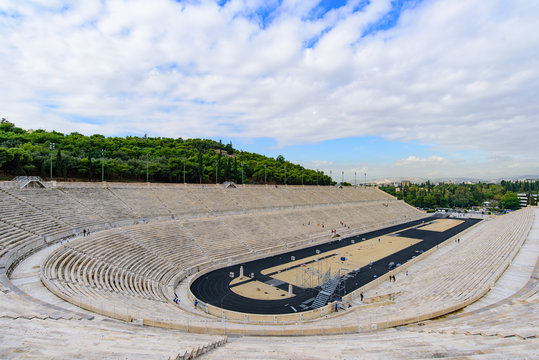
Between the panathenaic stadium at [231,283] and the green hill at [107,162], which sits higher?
the green hill at [107,162]

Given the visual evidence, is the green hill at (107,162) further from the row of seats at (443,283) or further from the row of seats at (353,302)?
the row of seats at (443,283)

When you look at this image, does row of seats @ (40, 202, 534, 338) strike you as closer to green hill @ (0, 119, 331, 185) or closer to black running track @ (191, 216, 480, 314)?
black running track @ (191, 216, 480, 314)

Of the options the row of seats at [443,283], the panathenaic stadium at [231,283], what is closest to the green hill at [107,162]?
the panathenaic stadium at [231,283]

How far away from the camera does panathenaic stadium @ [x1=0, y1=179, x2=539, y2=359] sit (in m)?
8.60

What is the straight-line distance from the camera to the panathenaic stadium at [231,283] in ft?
28.2

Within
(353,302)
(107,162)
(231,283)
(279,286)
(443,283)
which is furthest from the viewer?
(107,162)

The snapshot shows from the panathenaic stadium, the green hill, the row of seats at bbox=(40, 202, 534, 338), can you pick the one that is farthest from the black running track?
the green hill

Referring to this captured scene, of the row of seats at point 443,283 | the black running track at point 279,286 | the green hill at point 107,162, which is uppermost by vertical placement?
the green hill at point 107,162

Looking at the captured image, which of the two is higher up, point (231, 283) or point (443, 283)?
point (443, 283)

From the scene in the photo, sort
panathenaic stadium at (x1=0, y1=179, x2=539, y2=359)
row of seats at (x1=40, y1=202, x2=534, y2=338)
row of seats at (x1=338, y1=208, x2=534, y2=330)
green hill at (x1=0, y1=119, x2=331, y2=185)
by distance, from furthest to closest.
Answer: green hill at (x1=0, y1=119, x2=331, y2=185) → row of seats at (x1=338, y1=208, x2=534, y2=330) → row of seats at (x1=40, y1=202, x2=534, y2=338) → panathenaic stadium at (x1=0, y1=179, x2=539, y2=359)

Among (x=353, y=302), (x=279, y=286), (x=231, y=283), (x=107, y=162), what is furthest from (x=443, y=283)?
(x=107, y=162)

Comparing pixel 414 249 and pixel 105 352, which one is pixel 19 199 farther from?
pixel 414 249

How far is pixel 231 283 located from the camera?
2284 centimetres

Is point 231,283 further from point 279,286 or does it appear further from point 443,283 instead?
point 443,283
